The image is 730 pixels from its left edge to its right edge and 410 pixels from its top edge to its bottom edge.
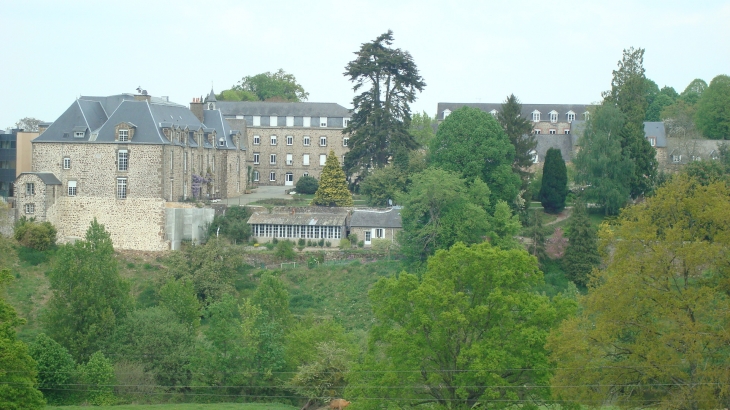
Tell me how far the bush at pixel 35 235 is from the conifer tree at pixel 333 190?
14.8 metres

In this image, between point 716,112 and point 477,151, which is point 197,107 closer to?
point 477,151

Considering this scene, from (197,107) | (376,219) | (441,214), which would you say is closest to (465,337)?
(441,214)

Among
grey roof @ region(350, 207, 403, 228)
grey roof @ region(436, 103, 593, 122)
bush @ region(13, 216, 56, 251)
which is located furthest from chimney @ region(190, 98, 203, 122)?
grey roof @ region(436, 103, 593, 122)

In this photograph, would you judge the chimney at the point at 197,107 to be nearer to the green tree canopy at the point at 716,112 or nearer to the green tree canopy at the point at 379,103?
the green tree canopy at the point at 379,103

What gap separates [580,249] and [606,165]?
7934 millimetres

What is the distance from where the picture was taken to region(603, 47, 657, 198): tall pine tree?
49.4 metres

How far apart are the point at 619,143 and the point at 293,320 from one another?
23.2 m

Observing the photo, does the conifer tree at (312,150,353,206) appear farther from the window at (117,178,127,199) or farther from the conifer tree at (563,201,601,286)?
the conifer tree at (563,201,601,286)

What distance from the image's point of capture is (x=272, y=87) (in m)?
94.5

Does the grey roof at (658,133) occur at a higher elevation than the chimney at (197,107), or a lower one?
lower

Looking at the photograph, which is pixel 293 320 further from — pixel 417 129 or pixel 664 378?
pixel 417 129

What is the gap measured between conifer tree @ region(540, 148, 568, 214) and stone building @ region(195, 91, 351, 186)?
22583mm

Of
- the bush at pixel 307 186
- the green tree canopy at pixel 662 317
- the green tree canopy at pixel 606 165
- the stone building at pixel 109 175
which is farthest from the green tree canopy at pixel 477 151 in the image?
the green tree canopy at pixel 662 317

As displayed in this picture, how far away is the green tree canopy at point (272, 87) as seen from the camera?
93750 mm
